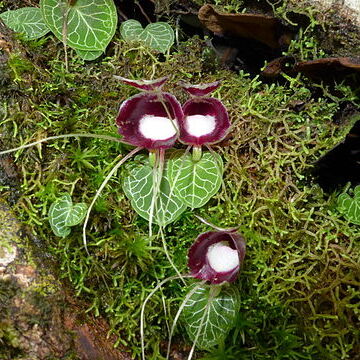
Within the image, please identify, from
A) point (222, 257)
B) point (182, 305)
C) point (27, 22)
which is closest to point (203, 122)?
point (222, 257)

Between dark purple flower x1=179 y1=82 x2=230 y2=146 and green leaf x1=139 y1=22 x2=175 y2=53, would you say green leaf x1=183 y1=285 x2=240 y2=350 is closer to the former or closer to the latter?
dark purple flower x1=179 y1=82 x2=230 y2=146

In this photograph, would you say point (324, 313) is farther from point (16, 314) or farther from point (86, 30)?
point (86, 30)

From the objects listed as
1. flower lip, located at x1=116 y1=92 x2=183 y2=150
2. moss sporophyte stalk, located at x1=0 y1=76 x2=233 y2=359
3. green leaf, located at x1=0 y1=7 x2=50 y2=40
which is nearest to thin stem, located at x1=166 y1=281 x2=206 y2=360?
moss sporophyte stalk, located at x1=0 y1=76 x2=233 y2=359

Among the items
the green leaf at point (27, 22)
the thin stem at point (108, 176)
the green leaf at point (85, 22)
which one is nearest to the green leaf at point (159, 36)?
the green leaf at point (85, 22)

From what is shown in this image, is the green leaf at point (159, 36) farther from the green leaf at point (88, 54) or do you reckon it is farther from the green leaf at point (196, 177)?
the green leaf at point (196, 177)

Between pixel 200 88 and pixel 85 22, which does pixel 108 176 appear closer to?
pixel 200 88
